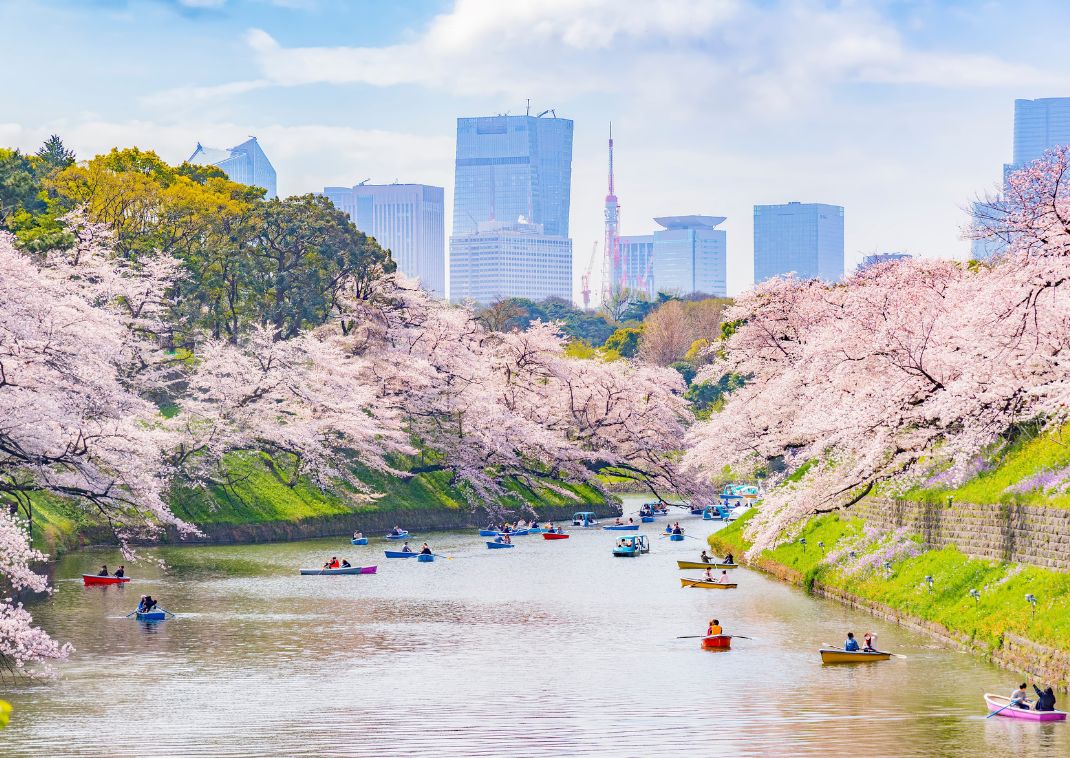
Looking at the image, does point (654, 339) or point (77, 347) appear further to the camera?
point (654, 339)

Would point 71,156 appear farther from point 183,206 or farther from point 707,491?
point 707,491

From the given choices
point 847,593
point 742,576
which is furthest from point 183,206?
point 847,593

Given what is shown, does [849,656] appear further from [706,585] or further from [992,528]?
[706,585]

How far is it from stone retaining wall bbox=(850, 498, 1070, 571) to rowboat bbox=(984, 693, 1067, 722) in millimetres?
5234

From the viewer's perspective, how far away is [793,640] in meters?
40.3

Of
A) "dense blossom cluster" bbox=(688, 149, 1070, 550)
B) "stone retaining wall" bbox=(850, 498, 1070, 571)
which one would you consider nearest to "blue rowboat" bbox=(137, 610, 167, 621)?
"dense blossom cluster" bbox=(688, 149, 1070, 550)

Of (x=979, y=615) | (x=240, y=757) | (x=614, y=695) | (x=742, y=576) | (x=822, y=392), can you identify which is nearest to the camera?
(x=240, y=757)

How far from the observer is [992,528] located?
3781 centimetres

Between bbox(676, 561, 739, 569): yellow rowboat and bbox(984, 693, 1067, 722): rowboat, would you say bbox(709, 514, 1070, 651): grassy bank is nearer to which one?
bbox(984, 693, 1067, 722): rowboat

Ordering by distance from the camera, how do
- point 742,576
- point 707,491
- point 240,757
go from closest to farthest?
point 240,757
point 742,576
point 707,491

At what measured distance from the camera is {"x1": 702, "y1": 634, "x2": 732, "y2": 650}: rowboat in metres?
39.1

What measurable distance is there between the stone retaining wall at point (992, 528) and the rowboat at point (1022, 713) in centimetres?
523

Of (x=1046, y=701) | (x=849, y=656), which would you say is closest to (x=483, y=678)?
(x=849, y=656)

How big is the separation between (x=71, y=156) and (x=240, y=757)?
9383cm
